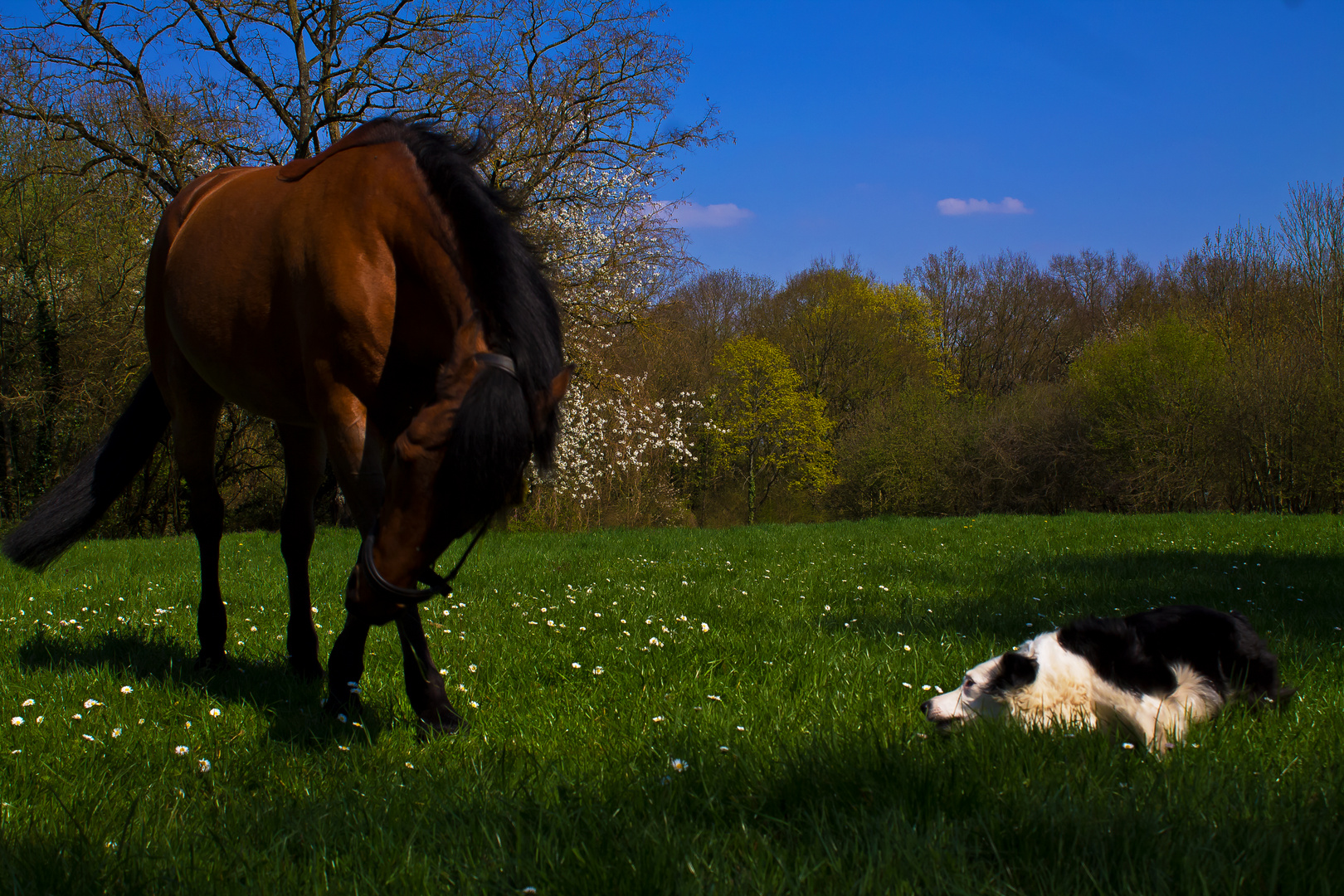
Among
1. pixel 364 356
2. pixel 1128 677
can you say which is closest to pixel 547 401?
pixel 364 356

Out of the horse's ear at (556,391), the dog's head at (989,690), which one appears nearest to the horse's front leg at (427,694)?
the horse's ear at (556,391)

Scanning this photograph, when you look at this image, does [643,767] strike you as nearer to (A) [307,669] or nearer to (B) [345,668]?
(B) [345,668]

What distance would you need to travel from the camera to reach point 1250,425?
2261cm

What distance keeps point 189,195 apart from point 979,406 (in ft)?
112

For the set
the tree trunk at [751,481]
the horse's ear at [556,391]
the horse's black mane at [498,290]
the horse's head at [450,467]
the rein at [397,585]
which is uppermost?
the horse's black mane at [498,290]

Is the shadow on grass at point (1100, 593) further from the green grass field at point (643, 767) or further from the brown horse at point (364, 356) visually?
the brown horse at point (364, 356)

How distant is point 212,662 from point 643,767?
2.71m

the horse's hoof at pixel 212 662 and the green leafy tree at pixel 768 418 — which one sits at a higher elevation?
the green leafy tree at pixel 768 418

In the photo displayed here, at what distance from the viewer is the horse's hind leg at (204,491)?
163 inches

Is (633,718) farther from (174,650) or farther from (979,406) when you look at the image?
(979,406)

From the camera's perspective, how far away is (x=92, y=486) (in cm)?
456

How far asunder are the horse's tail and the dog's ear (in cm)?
448

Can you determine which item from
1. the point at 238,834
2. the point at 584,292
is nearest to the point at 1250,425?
the point at 584,292

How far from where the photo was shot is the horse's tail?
4.37 metres
